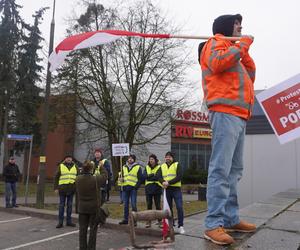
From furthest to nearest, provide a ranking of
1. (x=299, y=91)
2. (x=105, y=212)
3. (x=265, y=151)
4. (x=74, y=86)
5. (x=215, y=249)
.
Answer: (x=74, y=86) < (x=265, y=151) < (x=105, y=212) < (x=299, y=91) < (x=215, y=249)

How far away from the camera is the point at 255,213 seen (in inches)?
232

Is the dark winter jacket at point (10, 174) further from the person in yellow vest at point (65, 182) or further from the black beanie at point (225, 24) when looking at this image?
the black beanie at point (225, 24)

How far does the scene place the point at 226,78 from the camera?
383cm

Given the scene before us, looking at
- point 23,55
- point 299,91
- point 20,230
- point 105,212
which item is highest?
point 23,55

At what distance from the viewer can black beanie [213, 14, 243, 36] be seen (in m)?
3.94

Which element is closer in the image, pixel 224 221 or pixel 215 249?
pixel 215 249

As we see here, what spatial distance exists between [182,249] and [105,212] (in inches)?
182

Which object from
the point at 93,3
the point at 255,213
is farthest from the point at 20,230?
the point at 93,3

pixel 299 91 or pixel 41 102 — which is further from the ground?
pixel 41 102

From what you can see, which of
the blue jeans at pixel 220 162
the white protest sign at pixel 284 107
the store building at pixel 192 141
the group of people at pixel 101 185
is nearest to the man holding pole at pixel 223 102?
the blue jeans at pixel 220 162

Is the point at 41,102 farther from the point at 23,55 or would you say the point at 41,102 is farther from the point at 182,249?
the point at 182,249

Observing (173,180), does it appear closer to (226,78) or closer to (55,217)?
(55,217)

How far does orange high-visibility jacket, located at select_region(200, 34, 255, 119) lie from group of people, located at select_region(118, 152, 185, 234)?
6046mm

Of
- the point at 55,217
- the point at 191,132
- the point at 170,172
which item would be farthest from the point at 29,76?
the point at 170,172
